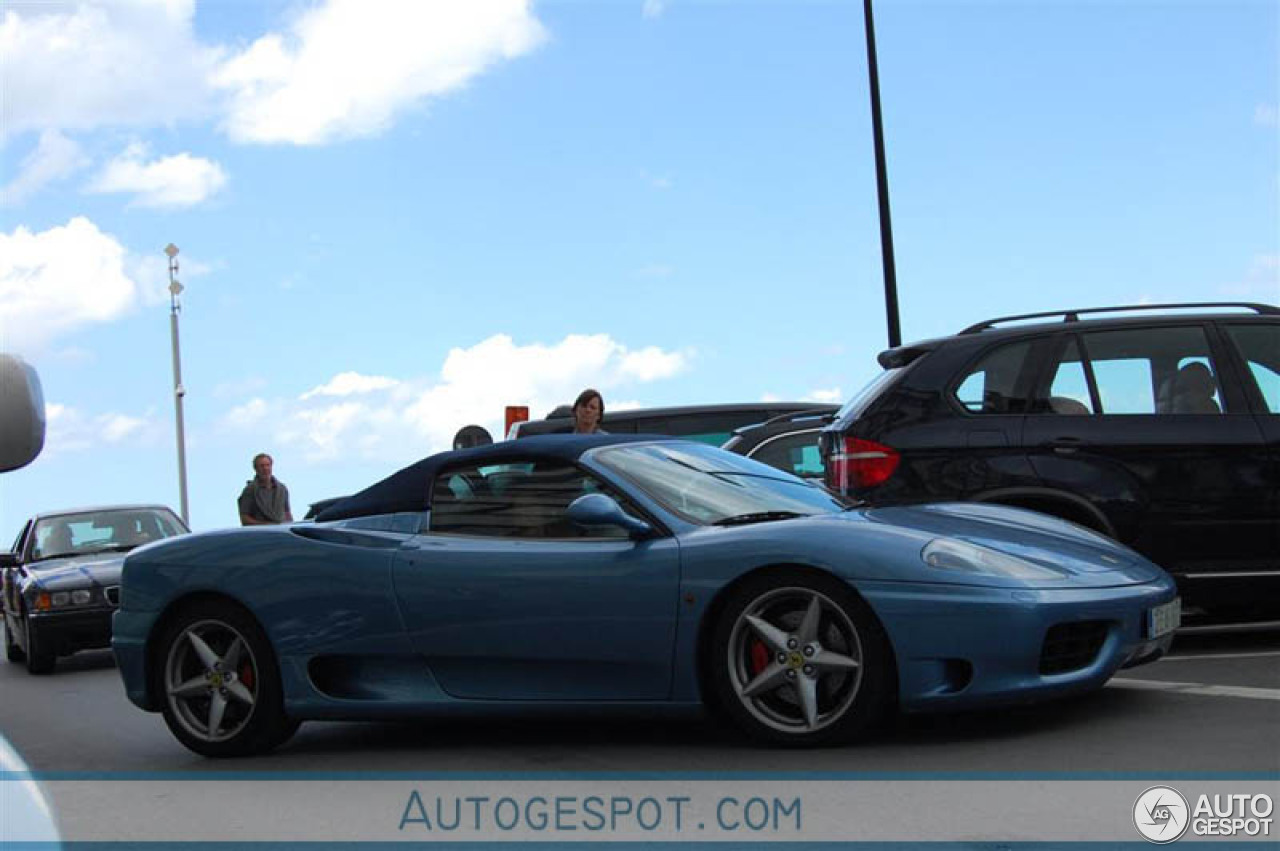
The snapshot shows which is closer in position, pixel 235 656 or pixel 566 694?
pixel 566 694

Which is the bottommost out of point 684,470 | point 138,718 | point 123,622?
point 138,718

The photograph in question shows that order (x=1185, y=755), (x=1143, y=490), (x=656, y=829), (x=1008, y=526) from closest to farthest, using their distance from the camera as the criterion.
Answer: (x=656, y=829) < (x=1185, y=755) < (x=1008, y=526) < (x=1143, y=490)

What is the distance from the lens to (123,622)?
7.53 meters

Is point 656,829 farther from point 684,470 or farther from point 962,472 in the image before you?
point 962,472

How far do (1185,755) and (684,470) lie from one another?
7.60 ft

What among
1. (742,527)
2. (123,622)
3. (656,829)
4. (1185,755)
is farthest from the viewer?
(123,622)

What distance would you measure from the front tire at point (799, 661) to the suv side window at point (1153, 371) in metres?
3.18

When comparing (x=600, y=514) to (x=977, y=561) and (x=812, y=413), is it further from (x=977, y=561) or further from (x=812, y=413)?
(x=812, y=413)

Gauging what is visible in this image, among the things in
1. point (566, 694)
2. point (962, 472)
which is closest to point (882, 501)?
point (962, 472)

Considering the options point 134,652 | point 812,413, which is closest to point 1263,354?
point 134,652

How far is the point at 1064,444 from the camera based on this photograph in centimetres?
860

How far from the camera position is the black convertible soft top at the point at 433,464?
23.0ft

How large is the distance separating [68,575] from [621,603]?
8.82 metres

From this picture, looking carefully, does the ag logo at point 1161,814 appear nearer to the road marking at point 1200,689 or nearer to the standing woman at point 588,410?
the road marking at point 1200,689
